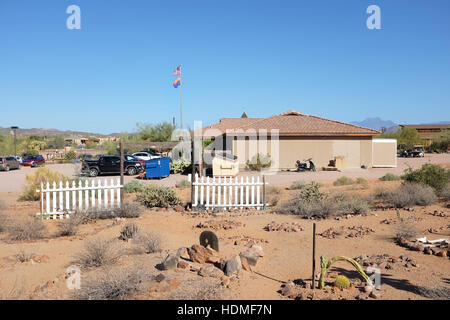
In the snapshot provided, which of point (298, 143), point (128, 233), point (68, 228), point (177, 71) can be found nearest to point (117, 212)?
point (68, 228)

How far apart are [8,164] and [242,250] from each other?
1194 inches

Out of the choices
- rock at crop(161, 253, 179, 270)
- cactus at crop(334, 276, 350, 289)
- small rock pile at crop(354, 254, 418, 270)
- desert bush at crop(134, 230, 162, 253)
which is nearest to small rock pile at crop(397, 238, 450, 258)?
small rock pile at crop(354, 254, 418, 270)

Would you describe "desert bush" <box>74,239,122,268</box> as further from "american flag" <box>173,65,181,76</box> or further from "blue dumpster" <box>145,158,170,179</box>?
"american flag" <box>173,65,181,76</box>

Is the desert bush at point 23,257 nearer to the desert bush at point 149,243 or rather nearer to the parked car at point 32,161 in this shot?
the desert bush at point 149,243

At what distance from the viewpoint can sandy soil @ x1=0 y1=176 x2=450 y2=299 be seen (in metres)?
5.43

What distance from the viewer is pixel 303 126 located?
2994cm

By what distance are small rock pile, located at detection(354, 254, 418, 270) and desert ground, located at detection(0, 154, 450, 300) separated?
2cm

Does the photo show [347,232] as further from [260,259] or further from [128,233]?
[128,233]

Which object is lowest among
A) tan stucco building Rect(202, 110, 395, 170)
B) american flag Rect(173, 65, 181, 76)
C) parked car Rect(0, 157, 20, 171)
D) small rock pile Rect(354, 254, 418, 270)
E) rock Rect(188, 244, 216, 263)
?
small rock pile Rect(354, 254, 418, 270)

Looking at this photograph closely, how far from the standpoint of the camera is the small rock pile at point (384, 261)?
639 centimetres

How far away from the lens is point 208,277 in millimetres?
5797

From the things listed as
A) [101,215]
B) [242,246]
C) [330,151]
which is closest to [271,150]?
[330,151]

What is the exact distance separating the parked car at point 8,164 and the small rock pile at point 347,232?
2995cm

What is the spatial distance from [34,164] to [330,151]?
2737cm
